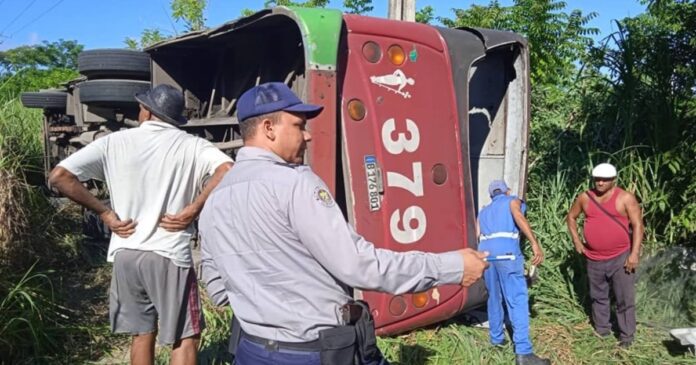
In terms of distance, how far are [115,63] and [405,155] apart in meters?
3.28

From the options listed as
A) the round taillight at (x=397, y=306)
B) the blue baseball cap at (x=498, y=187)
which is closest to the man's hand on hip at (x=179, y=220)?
the round taillight at (x=397, y=306)

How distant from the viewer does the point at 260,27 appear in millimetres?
4922

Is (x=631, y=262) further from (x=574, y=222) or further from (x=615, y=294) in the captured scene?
(x=574, y=222)

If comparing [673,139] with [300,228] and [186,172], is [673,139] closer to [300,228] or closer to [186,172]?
[186,172]

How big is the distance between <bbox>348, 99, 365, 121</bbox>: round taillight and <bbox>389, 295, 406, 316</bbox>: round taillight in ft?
3.98

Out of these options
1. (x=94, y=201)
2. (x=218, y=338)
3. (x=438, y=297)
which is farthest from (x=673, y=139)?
(x=94, y=201)

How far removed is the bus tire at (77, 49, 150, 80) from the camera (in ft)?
19.9

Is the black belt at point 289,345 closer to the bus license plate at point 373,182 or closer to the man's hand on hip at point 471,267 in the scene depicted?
the man's hand on hip at point 471,267

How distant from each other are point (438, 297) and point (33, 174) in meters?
4.42

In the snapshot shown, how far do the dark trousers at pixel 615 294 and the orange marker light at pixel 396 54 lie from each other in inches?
91.9

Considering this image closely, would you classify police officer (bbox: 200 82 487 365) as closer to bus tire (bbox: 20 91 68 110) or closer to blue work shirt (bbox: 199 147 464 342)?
blue work shirt (bbox: 199 147 464 342)

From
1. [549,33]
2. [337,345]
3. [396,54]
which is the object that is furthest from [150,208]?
[549,33]

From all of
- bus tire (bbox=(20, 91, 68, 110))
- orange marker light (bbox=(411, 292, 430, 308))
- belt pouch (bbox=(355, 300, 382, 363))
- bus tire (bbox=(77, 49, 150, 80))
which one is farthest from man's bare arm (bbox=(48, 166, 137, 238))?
bus tire (bbox=(20, 91, 68, 110))

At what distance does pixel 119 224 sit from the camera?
3.30m
